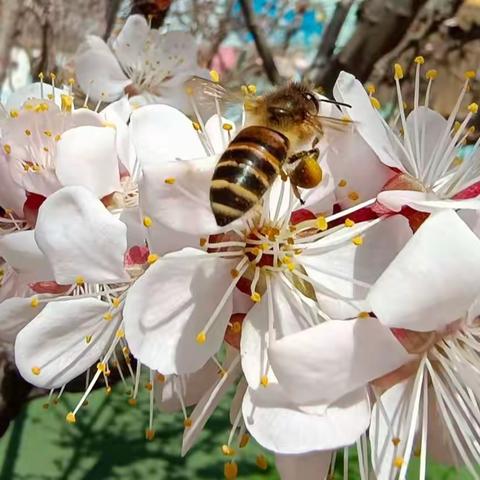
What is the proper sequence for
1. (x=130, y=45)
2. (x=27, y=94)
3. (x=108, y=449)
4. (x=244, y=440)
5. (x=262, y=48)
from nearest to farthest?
(x=244, y=440) < (x=27, y=94) < (x=130, y=45) < (x=262, y=48) < (x=108, y=449)

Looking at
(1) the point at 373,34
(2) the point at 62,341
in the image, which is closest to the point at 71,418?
(2) the point at 62,341

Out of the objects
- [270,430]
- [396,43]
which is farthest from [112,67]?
[270,430]

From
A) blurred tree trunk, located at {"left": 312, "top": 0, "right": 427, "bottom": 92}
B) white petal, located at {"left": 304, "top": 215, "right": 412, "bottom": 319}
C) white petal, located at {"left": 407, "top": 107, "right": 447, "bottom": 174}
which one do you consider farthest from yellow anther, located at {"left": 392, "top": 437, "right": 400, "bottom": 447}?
blurred tree trunk, located at {"left": 312, "top": 0, "right": 427, "bottom": 92}

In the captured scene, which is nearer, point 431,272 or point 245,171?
point 431,272

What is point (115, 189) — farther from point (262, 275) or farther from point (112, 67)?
point (112, 67)

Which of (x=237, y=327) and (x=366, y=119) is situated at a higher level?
(x=366, y=119)

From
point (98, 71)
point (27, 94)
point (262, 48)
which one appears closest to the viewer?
point (27, 94)

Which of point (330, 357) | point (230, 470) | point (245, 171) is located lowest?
point (230, 470)

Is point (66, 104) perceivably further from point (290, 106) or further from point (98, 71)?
point (98, 71)

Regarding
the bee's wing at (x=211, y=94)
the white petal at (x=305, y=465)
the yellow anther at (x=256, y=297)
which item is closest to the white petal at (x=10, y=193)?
the bee's wing at (x=211, y=94)
